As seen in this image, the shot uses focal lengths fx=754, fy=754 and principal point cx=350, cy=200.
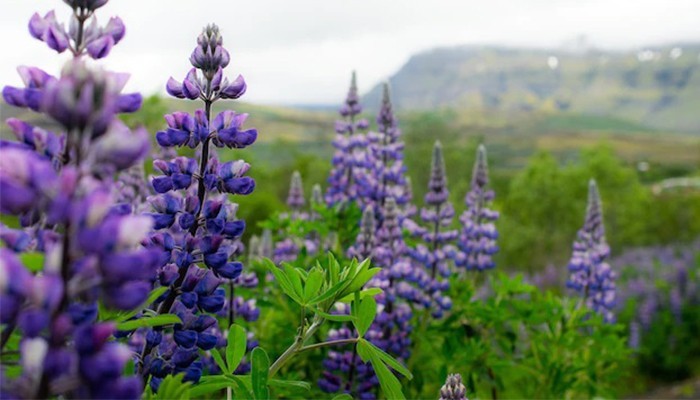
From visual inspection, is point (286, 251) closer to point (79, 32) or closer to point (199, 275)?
point (199, 275)

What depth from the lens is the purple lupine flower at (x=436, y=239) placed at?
4.13m

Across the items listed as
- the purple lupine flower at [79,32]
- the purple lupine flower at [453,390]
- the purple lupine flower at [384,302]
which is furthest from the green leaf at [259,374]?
the purple lupine flower at [384,302]

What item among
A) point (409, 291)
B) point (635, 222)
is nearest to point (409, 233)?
point (409, 291)

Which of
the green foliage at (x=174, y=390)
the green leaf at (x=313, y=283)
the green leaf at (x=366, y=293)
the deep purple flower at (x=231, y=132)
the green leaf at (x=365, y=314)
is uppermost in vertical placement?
the deep purple flower at (x=231, y=132)

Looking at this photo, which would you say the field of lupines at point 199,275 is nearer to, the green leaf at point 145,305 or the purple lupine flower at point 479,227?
the green leaf at point 145,305

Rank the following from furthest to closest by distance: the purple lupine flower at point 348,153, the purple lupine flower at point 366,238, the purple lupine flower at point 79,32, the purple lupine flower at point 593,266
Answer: the purple lupine flower at point 593,266, the purple lupine flower at point 348,153, the purple lupine flower at point 366,238, the purple lupine flower at point 79,32

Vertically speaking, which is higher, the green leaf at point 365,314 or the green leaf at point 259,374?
the green leaf at point 365,314

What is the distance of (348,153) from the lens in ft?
17.0

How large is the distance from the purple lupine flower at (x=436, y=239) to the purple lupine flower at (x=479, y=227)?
0.25 metres

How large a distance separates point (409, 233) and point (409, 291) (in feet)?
2.06

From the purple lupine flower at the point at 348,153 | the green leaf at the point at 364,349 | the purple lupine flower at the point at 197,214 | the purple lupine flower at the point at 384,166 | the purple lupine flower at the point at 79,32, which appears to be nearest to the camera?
the purple lupine flower at the point at 79,32

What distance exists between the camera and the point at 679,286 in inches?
503

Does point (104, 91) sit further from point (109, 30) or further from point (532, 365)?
point (532, 365)

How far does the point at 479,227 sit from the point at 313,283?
11.9 ft
